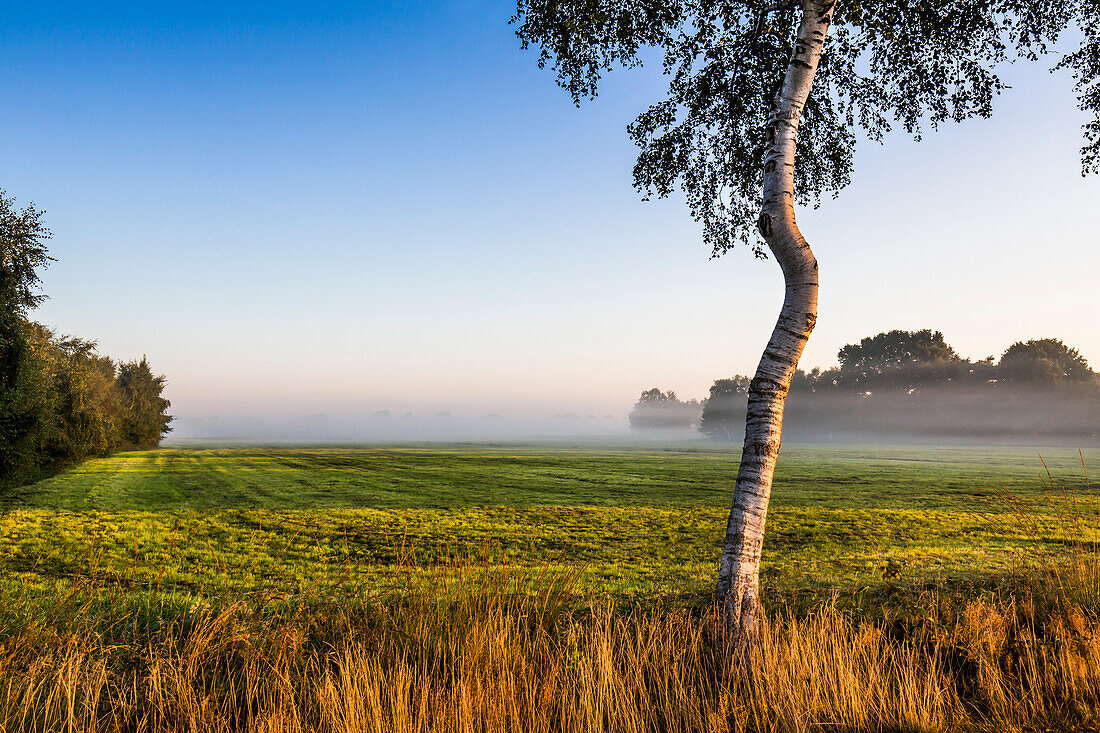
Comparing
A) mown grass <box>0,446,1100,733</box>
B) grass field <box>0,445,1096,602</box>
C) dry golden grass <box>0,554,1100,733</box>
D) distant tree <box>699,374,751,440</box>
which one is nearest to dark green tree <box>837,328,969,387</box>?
distant tree <box>699,374,751,440</box>

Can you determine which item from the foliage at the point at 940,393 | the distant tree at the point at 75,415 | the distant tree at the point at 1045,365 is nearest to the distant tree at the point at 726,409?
the foliage at the point at 940,393

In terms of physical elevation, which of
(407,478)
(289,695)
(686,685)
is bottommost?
(407,478)

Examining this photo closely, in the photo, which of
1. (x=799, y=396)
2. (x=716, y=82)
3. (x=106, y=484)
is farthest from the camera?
(x=799, y=396)

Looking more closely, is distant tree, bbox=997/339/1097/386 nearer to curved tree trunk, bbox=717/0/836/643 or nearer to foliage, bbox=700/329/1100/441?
foliage, bbox=700/329/1100/441

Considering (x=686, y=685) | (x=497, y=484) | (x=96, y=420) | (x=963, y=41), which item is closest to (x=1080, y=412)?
(x=497, y=484)

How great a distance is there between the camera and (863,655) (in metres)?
4.88

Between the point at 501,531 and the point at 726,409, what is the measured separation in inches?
6028

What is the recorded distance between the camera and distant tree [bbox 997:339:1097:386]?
323 feet

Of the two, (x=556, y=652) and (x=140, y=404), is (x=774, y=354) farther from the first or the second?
(x=140, y=404)

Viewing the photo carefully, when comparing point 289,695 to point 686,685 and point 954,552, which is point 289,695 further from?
point 954,552

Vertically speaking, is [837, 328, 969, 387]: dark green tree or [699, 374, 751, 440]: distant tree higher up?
[837, 328, 969, 387]: dark green tree

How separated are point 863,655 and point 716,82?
8.57 m

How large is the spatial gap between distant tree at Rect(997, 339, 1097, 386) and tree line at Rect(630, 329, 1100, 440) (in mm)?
143

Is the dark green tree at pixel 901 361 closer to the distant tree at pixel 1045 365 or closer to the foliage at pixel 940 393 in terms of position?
the foliage at pixel 940 393
